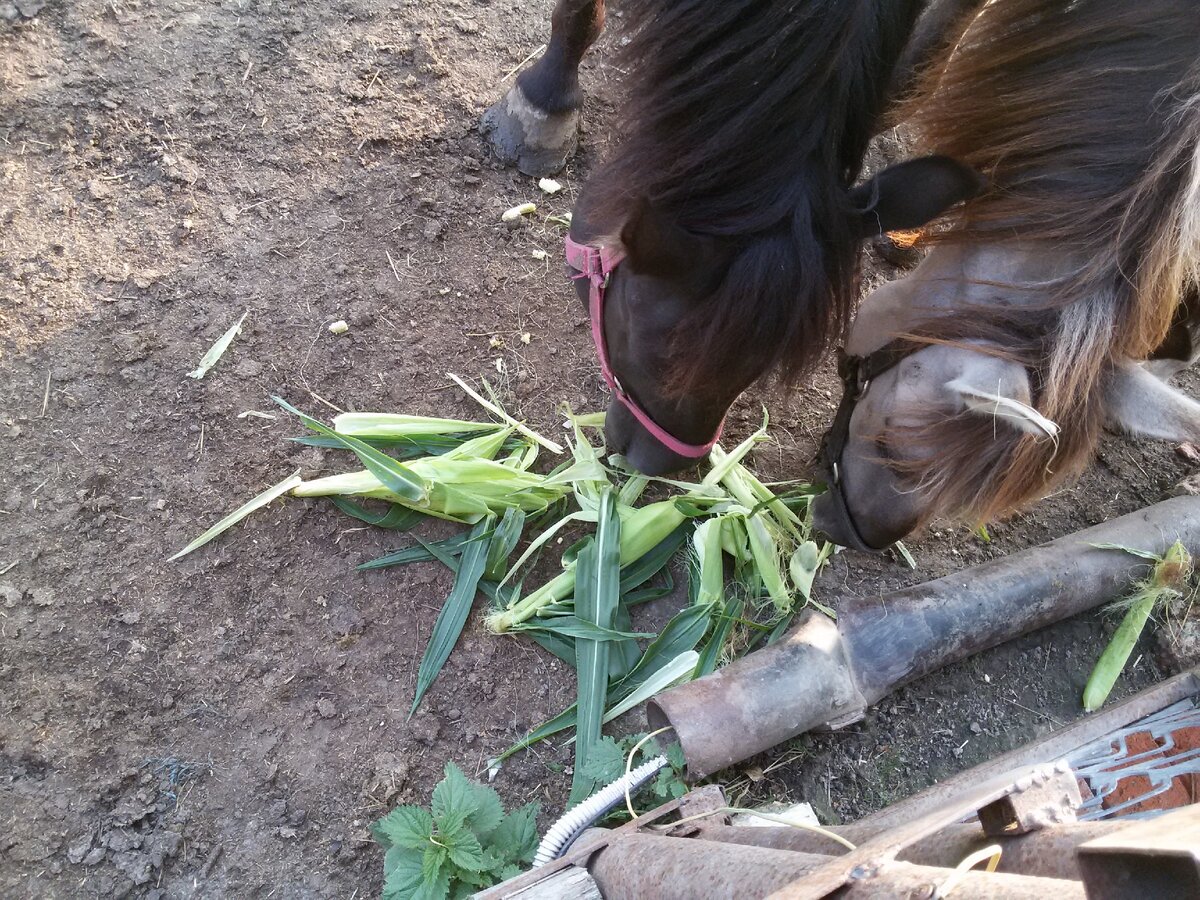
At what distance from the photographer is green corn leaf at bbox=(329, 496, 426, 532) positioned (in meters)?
2.25

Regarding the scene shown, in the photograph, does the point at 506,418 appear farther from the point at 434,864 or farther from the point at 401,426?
the point at 434,864

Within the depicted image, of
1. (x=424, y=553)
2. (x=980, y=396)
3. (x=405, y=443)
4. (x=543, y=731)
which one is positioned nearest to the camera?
(x=980, y=396)

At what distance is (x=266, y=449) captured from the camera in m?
2.32

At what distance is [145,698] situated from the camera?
198cm

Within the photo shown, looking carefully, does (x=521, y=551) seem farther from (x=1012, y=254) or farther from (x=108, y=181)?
(x=108, y=181)

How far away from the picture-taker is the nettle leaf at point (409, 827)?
63.6 inches

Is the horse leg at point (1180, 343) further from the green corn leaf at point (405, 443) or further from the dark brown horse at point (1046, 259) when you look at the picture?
the green corn leaf at point (405, 443)

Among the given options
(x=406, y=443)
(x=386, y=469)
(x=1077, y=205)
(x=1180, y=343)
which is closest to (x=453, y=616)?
(x=386, y=469)

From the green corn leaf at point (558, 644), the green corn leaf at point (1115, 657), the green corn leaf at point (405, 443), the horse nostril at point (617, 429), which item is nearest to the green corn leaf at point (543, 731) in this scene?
the green corn leaf at point (558, 644)

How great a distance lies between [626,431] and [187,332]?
1423 mm

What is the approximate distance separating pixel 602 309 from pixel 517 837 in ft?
4.14

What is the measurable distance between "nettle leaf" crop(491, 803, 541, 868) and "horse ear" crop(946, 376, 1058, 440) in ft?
4.34

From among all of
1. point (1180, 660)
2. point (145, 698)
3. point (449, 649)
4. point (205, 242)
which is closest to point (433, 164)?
point (205, 242)

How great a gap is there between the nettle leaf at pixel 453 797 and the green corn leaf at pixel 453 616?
Result: 1.31 ft
